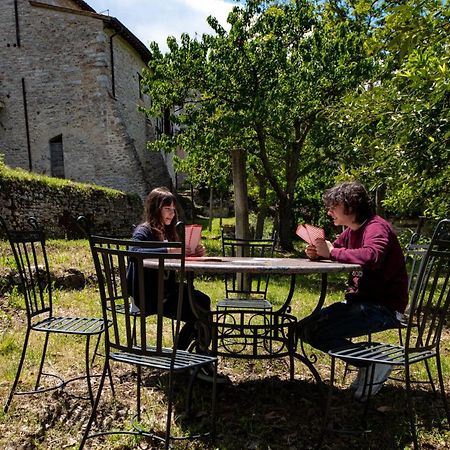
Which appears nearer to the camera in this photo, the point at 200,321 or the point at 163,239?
the point at 200,321

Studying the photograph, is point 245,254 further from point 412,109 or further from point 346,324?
point 346,324

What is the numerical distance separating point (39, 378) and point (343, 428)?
2028 millimetres

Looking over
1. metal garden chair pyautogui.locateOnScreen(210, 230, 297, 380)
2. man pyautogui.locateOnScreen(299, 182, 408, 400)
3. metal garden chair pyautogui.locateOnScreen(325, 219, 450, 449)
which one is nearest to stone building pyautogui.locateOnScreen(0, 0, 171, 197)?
metal garden chair pyautogui.locateOnScreen(210, 230, 297, 380)

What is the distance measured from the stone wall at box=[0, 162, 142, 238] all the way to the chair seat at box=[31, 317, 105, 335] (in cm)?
513

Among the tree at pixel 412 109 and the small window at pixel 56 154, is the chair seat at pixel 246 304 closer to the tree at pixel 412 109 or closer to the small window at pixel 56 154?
the tree at pixel 412 109

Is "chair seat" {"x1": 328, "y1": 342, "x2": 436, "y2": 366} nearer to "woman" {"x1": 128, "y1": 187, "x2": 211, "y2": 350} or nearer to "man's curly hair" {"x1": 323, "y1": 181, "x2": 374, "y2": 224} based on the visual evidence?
"man's curly hair" {"x1": 323, "y1": 181, "x2": 374, "y2": 224}

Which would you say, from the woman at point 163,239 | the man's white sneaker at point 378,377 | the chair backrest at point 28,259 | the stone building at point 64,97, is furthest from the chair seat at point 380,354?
the stone building at point 64,97

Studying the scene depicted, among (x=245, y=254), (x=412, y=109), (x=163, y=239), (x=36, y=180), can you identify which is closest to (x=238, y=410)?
(x=163, y=239)

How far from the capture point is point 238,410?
291cm

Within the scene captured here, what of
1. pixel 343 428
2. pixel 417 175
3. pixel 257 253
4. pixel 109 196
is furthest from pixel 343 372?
pixel 109 196

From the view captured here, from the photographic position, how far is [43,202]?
10.4 metres

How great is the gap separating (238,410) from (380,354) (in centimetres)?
102

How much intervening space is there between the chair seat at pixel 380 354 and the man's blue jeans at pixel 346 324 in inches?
4.8

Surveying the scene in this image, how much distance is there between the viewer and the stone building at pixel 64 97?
17.5 metres
